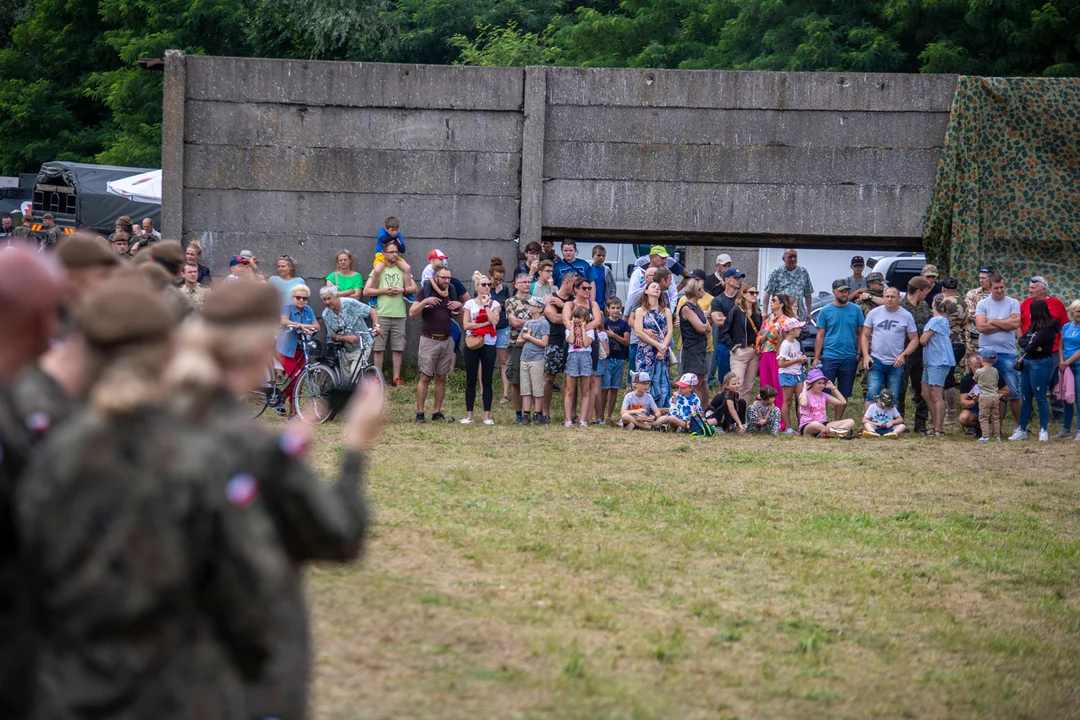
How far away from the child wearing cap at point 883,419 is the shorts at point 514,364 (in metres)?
4.07

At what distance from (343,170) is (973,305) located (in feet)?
26.9

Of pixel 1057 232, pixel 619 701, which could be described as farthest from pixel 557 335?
pixel 619 701

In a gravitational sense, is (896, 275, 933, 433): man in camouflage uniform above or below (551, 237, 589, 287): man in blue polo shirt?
below

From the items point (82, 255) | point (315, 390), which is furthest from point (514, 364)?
point (82, 255)

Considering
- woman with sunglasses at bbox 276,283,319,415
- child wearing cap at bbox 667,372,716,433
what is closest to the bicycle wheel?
woman with sunglasses at bbox 276,283,319,415

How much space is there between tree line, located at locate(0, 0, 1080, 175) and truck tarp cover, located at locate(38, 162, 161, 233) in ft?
24.2

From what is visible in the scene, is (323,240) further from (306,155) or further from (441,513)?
(441,513)

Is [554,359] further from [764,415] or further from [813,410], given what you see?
[813,410]

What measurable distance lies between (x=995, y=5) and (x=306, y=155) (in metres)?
16.4

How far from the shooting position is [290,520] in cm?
306

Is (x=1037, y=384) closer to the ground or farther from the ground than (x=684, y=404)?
farther from the ground

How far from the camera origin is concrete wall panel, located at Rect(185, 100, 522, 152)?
56.5 feet

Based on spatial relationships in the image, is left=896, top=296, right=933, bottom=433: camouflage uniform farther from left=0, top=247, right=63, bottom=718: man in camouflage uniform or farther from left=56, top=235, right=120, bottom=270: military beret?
left=0, top=247, right=63, bottom=718: man in camouflage uniform

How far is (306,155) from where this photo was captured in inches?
682
